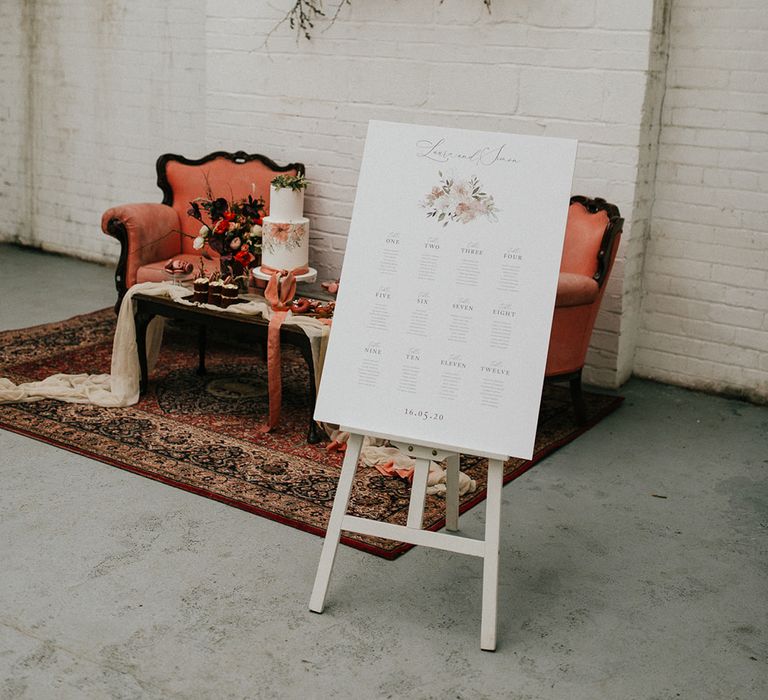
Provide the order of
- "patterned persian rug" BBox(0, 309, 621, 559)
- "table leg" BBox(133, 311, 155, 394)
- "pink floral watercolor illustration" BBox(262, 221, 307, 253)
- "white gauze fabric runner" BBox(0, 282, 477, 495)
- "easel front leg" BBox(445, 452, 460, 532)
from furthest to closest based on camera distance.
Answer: "pink floral watercolor illustration" BBox(262, 221, 307, 253) → "table leg" BBox(133, 311, 155, 394) → "white gauze fabric runner" BBox(0, 282, 477, 495) → "patterned persian rug" BBox(0, 309, 621, 559) → "easel front leg" BBox(445, 452, 460, 532)

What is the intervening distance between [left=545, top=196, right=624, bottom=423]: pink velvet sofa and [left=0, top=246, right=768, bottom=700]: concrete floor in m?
0.46

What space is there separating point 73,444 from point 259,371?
1.17 meters

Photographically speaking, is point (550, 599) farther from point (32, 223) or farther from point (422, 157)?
point (32, 223)

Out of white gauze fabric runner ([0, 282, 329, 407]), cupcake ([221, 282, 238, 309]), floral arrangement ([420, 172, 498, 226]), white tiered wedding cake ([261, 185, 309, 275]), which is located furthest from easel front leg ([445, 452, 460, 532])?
white tiered wedding cake ([261, 185, 309, 275])

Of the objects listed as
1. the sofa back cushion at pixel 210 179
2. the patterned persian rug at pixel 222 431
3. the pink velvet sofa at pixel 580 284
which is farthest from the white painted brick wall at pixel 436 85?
the patterned persian rug at pixel 222 431

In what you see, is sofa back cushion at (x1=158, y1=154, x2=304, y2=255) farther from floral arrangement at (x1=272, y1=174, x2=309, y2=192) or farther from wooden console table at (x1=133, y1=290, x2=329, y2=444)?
wooden console table at (x1=133, y1=290, x2=329, y2=444)

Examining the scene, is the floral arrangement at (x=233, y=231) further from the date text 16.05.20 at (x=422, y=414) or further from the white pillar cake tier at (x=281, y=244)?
the date text 16.05.20 at (x=422, y=414)

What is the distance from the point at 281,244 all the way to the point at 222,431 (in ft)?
3.98

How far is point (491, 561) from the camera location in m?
2.35

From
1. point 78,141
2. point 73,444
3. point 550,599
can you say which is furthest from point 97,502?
point 78,141

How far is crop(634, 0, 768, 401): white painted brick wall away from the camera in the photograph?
4094 millimetres

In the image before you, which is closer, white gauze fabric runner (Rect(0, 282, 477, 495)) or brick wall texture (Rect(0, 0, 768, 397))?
white gauze fabric runner (Rect(0, 282, 477, 495))

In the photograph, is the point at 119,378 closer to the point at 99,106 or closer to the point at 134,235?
the point at 134,235

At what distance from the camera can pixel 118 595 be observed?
2.50m
